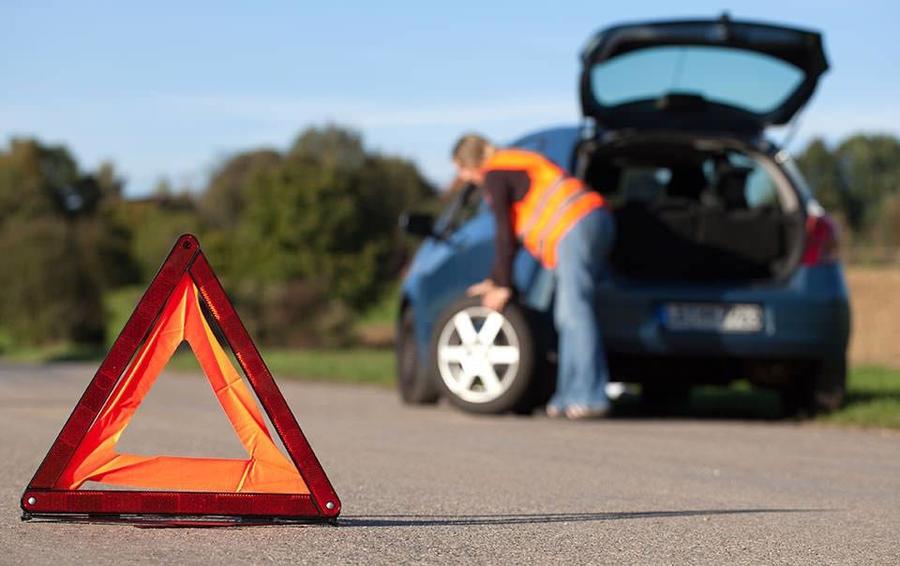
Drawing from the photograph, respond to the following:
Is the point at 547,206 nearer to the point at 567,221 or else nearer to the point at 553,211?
the point at 553,211

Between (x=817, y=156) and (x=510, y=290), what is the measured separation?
69291 mm

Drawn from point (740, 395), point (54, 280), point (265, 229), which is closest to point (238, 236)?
point (265, 229)

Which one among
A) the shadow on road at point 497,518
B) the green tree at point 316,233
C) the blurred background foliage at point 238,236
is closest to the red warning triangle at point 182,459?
the shadow on road at point 497,518

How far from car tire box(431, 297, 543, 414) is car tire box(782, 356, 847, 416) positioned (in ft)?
5.60

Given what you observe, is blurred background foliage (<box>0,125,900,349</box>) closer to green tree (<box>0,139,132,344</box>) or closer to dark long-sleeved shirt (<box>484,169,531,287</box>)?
green tree (<box>0,139,132,344</box>)

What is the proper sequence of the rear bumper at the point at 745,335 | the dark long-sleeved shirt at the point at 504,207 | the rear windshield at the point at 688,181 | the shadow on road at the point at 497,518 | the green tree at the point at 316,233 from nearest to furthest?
the shadow on road at the point at 497,518, the rear bumper at the point at 745,335, the dark long-sleeved shirt at the point at 504,207, the rear windshield at the point at 688,181, the green tree at the point at 316,233

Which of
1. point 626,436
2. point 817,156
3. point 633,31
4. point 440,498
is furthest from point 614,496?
point 817,156

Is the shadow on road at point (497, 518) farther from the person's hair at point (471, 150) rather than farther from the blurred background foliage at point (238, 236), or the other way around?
the blurred background foliage at point (238, 236)

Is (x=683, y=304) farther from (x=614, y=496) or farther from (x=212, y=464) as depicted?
(x=212, y=464)

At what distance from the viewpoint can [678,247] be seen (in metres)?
10.5

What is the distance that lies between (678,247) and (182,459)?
19.4ft

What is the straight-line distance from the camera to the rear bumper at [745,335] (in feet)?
32.0

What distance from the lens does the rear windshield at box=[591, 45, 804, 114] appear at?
10.4 metres

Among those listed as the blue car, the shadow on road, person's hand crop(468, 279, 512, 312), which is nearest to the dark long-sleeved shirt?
person's hand crop(468, 279, 512, 312)
